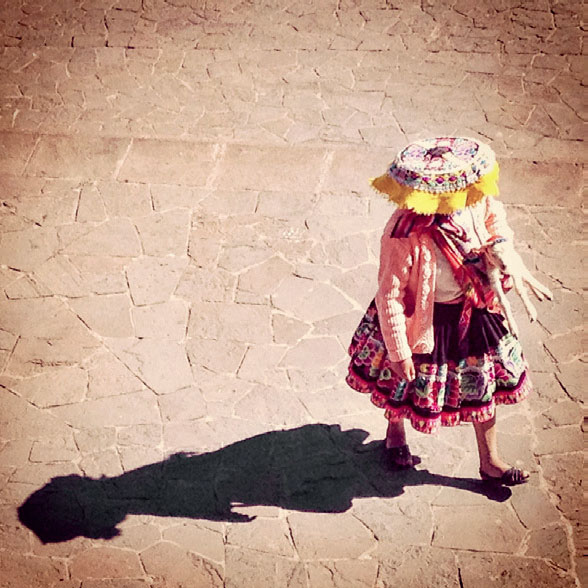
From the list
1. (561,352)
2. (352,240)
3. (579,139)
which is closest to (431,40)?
(579,139)

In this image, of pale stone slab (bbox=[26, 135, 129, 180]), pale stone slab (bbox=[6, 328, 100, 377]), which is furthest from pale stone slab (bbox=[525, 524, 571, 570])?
pale stone slab (bbox=[26, 135, 129, 180])

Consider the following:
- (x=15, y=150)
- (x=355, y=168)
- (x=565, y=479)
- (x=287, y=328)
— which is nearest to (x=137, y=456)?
(x=287, y=328)

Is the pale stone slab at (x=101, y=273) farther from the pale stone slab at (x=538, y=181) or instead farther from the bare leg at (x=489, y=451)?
the pale stone slab at (x=538, y=181)

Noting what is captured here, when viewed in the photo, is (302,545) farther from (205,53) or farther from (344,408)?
(205,53)

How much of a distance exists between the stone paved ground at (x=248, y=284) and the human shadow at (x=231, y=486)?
15 mm

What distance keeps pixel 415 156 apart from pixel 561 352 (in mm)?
2474

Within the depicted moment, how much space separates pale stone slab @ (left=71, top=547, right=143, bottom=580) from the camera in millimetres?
4832

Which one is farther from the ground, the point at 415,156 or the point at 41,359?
the point at 415,156

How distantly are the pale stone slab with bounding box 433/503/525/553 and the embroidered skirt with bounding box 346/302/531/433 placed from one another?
2.18 ft

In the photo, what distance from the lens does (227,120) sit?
852 centimetres

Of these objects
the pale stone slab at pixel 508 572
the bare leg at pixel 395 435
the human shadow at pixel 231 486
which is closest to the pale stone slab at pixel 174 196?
the human shadow at pixel 231 486

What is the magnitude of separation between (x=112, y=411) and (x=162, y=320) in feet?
3.02

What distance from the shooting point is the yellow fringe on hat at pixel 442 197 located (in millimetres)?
3988

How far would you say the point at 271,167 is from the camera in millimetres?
7781
